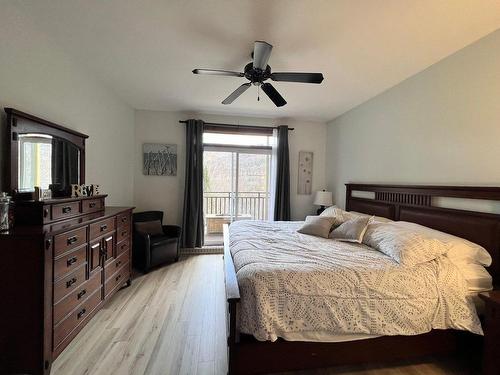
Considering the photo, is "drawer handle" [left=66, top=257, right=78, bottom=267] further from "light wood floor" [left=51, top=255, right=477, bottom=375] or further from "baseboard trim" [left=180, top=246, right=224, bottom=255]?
"baseboard trim" [left=180, top=246, right=224, bottom=255]

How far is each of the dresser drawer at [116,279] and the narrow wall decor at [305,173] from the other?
336cm

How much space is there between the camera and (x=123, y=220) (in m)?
2.90

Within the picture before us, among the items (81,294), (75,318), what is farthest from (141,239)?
(75,318)

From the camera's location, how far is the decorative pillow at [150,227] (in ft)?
12.0

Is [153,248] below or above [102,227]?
below

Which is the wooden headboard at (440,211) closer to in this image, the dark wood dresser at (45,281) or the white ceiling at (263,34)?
the white ceiling at (263,34)

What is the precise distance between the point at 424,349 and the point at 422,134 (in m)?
2.14

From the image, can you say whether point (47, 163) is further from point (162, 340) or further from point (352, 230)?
point (352, 230)

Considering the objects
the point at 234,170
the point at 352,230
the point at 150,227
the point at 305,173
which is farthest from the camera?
the point at 305,173

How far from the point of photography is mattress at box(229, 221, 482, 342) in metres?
1.59

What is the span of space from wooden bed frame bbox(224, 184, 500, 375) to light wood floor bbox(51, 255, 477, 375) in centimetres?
15

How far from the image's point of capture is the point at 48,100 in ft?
7.34

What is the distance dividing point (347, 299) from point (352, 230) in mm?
1093

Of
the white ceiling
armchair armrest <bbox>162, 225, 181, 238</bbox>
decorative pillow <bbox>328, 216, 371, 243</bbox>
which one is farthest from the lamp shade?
armchair armrest <bbox>162, 225, 181, 238</bbox>
